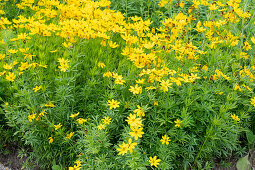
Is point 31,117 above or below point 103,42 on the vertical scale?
below

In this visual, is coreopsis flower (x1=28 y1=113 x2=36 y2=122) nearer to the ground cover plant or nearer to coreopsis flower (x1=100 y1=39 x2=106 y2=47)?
the ground cover plant

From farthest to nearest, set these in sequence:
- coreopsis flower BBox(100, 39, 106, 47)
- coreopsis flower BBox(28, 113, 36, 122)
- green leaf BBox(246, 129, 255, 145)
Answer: green leaf BBox(246, 129, 255, 145) < coreopsis flower BBox(100, 39, 106, 47) < coreopsis flower BBox(28, 113, 36, 122)

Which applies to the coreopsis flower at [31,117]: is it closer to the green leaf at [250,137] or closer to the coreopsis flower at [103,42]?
the coreopsis flower at [103,42]

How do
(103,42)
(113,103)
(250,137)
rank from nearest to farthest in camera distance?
(113,103) → (103,42) → (250,137)

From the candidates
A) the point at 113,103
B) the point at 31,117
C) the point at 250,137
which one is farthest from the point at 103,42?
the point at 250,137

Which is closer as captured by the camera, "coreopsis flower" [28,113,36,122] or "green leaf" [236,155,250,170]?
"coreopsis flower" [28,113,36,122]

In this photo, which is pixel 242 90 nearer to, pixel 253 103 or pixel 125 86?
pixel 253 103

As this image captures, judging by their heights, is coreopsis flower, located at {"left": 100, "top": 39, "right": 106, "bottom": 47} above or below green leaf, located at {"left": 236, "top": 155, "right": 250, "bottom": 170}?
above

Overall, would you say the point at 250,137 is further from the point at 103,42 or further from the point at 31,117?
the point at 31,117

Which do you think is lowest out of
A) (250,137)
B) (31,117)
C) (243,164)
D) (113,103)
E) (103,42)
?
(243,164)

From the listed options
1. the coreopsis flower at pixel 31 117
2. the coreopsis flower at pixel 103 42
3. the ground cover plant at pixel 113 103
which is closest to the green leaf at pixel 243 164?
the ground cover plant at pixel 113 103

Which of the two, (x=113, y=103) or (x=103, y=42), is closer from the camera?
(x=113, y=103)

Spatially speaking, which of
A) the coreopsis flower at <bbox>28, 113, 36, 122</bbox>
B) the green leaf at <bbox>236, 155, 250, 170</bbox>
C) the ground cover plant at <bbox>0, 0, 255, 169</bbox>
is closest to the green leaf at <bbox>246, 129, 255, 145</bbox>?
the ground cover plant at <bbox>0, 0, 255, 169</bbox>

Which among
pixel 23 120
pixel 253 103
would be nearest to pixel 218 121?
pixel 253 103
